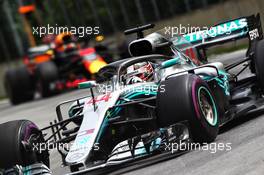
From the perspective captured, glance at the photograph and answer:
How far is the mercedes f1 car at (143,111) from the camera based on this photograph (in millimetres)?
8430

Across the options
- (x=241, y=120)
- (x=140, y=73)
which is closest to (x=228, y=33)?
(x=241, y=120)

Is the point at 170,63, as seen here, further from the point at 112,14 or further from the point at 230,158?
the point at 112,14

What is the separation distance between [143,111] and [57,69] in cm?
1437

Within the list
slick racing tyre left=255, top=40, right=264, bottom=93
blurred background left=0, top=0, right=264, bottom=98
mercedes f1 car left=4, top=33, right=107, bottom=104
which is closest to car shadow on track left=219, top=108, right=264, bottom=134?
slick racing tyre left=255, top=40, right=264, bottom=93

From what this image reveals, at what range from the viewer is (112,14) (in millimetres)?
27641

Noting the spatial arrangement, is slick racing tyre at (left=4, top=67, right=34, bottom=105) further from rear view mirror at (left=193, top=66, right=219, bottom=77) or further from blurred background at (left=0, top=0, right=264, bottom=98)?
rear view mirror at (left=193, top=66, right=219, bottom=77)

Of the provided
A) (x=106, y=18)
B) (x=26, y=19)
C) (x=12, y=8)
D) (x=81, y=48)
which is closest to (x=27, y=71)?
(x=81, y=48)

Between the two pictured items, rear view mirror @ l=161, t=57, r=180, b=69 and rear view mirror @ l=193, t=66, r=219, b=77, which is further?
rear view mirror @ l=193, t=66, r=219, b=77

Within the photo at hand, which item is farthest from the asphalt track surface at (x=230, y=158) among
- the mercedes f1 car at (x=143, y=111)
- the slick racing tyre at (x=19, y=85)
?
the slick racing tyre at (x=19, y=85)

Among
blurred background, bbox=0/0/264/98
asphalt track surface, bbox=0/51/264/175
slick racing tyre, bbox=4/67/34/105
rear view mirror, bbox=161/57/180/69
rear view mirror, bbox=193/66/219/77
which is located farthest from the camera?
slick racing tyre, bbox=4/67/34/105

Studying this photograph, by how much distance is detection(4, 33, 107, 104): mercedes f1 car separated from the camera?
22922 millimetres

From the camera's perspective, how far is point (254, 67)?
10.5 m

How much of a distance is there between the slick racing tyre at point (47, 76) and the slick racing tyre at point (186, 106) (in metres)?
14.7

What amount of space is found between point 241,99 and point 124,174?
8.05ft
